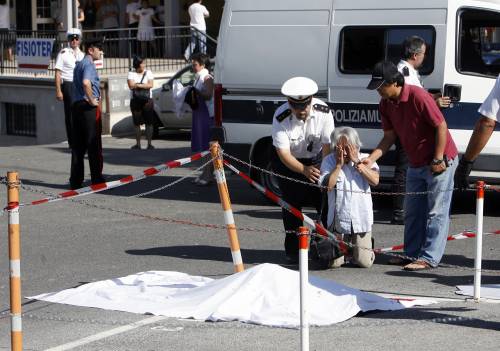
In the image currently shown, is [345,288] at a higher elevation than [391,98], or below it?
below

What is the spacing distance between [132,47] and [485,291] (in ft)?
54.6

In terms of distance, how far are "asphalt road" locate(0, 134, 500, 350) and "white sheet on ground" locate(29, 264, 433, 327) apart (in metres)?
0.10

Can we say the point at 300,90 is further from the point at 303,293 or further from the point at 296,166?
the point at 303,293

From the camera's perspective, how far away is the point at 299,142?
9.71m

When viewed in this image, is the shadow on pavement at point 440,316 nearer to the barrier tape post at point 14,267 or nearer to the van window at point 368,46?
the barrier tape post at point 14,267

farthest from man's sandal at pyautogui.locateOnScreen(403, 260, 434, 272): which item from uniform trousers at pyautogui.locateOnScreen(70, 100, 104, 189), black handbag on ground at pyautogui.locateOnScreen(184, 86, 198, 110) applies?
uniform trousers at pyautogui.locateOnScreen(70, 100, 104, 189)

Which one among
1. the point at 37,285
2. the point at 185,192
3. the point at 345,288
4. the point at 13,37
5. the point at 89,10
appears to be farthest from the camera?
the point at 89,10

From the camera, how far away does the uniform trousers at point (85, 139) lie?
14.7 m

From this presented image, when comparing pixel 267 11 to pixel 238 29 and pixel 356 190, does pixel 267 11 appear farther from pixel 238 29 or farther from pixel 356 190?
pixel 356 190

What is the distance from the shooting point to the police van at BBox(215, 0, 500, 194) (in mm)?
12133

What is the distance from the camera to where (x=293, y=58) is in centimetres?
1291

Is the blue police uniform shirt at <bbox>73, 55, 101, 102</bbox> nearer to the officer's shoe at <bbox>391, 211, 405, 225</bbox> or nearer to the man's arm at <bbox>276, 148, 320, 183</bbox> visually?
the officer's shoe at <bbox>391, 211, 405, 225</bbox>

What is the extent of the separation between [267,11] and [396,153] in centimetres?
249

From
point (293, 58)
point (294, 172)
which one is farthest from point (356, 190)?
point (293, 58)
